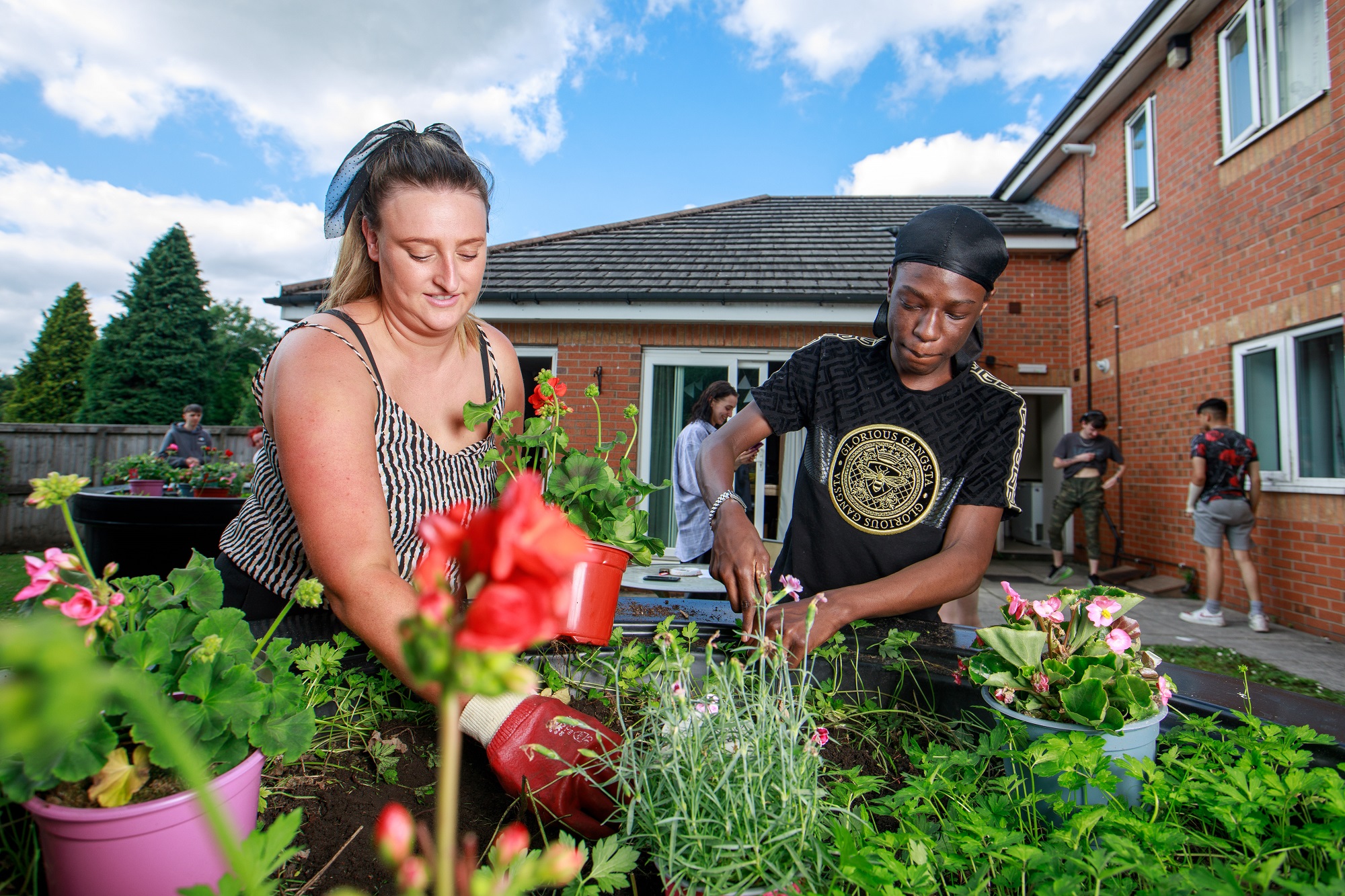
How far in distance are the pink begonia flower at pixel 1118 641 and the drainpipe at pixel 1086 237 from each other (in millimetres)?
9935

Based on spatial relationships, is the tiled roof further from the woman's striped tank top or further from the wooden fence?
the woman's striped tank top

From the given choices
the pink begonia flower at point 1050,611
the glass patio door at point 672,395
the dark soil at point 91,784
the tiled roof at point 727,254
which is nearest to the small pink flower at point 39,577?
the dark soil at point 91,784

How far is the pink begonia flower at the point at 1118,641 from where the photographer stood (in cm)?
110

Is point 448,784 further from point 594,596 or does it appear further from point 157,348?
point 157,348

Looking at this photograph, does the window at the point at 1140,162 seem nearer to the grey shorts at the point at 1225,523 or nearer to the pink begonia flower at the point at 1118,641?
the grey shorts at the point at 1225,523

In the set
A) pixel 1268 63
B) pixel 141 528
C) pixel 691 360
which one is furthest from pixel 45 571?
pixel 1268 63

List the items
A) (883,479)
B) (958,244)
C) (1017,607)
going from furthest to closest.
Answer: (883,479) < (958,244) < (1017,607)

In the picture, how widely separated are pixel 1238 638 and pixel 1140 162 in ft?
20.1

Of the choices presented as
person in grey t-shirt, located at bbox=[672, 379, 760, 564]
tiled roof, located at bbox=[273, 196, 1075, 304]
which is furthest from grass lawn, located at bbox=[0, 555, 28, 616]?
person in grey t-shirt, located at bbox=[672, 379, 760, 564]

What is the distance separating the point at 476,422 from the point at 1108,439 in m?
9.22

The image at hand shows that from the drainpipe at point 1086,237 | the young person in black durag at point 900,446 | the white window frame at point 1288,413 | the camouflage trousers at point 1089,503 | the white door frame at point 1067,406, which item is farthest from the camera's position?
the white door frame at point 1067,406

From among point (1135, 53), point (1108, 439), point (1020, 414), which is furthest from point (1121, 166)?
point (1020, 414)

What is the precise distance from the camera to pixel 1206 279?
24.0 feet

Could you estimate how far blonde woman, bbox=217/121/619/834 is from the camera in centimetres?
115
